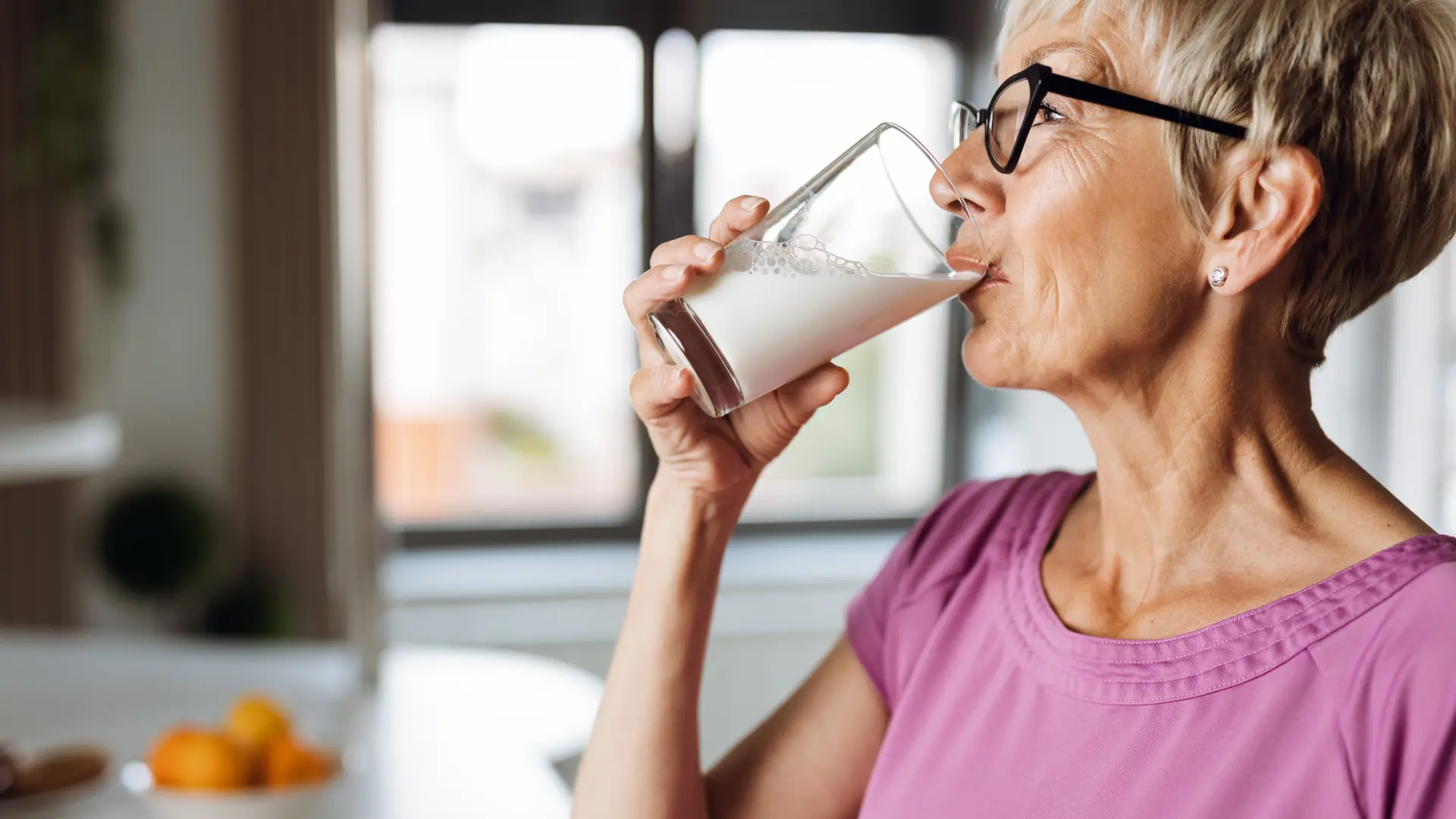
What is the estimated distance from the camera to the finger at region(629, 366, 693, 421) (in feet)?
3.41

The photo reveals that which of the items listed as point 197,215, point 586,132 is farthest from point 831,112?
point 197,215

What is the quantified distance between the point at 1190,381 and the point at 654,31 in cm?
311

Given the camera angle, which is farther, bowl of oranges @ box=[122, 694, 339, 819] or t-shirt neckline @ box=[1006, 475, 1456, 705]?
bowl of oranges @ box=[122, 694, 339, 819]

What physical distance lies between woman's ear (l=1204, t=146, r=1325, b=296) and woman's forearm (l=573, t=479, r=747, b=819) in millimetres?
487

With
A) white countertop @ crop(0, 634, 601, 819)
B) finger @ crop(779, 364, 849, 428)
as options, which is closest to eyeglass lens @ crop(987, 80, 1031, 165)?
finger @ crop(779, 364, 849, 428)

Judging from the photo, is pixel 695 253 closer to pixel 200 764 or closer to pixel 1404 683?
pixel 1404 683

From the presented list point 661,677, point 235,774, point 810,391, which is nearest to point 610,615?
point 235,774

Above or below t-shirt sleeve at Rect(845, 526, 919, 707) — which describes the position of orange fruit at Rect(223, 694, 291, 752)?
below

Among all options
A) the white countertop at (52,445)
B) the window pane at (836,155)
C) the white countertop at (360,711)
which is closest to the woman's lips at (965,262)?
the white countertop at (360,711)

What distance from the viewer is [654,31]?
390 cm

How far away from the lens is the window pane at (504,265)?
152 inches

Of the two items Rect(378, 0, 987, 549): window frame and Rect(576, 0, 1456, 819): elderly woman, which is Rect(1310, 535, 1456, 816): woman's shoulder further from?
Rect(378, 0, 987, 549): window frame

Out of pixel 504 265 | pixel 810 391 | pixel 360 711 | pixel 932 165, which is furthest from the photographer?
pixel 504 265

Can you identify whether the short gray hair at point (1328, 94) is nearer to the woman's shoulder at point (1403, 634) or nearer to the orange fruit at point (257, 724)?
the woman's shoulder at point (1403, 634)
